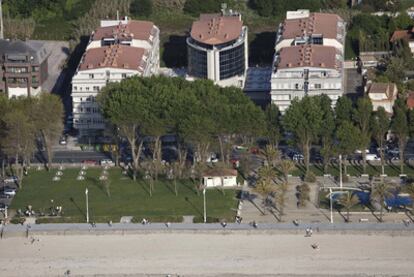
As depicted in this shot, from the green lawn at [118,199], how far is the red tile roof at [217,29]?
17580 mm

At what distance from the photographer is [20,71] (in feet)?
392

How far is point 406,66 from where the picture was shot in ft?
396

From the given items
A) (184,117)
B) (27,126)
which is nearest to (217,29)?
(184,117)

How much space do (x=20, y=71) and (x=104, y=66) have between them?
8.70 metres

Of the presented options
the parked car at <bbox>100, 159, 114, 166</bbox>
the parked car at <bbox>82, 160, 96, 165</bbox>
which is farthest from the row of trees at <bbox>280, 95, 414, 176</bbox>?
the parked car at <bbox>82, 160, 96, 165</bbox>

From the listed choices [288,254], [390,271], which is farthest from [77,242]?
[390,271]

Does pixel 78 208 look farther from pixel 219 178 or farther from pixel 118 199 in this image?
pixel 219 178

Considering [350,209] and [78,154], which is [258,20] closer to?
[78,154]

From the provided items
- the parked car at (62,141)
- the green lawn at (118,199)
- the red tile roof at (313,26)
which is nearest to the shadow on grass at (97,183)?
the green lawn at (118,199)

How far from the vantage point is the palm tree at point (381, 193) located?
9538 centimetres

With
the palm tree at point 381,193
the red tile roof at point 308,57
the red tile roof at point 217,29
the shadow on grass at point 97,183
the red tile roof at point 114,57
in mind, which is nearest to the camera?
the palm tree at point 381,193

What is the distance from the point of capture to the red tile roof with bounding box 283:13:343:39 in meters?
120

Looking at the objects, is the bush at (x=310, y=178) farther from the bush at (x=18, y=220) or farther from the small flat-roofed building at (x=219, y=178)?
the bush at (x=18, y=220)

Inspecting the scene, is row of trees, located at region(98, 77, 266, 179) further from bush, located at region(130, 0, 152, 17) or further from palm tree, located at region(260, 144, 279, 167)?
bush, located at region(130, 0, 152, 17)
